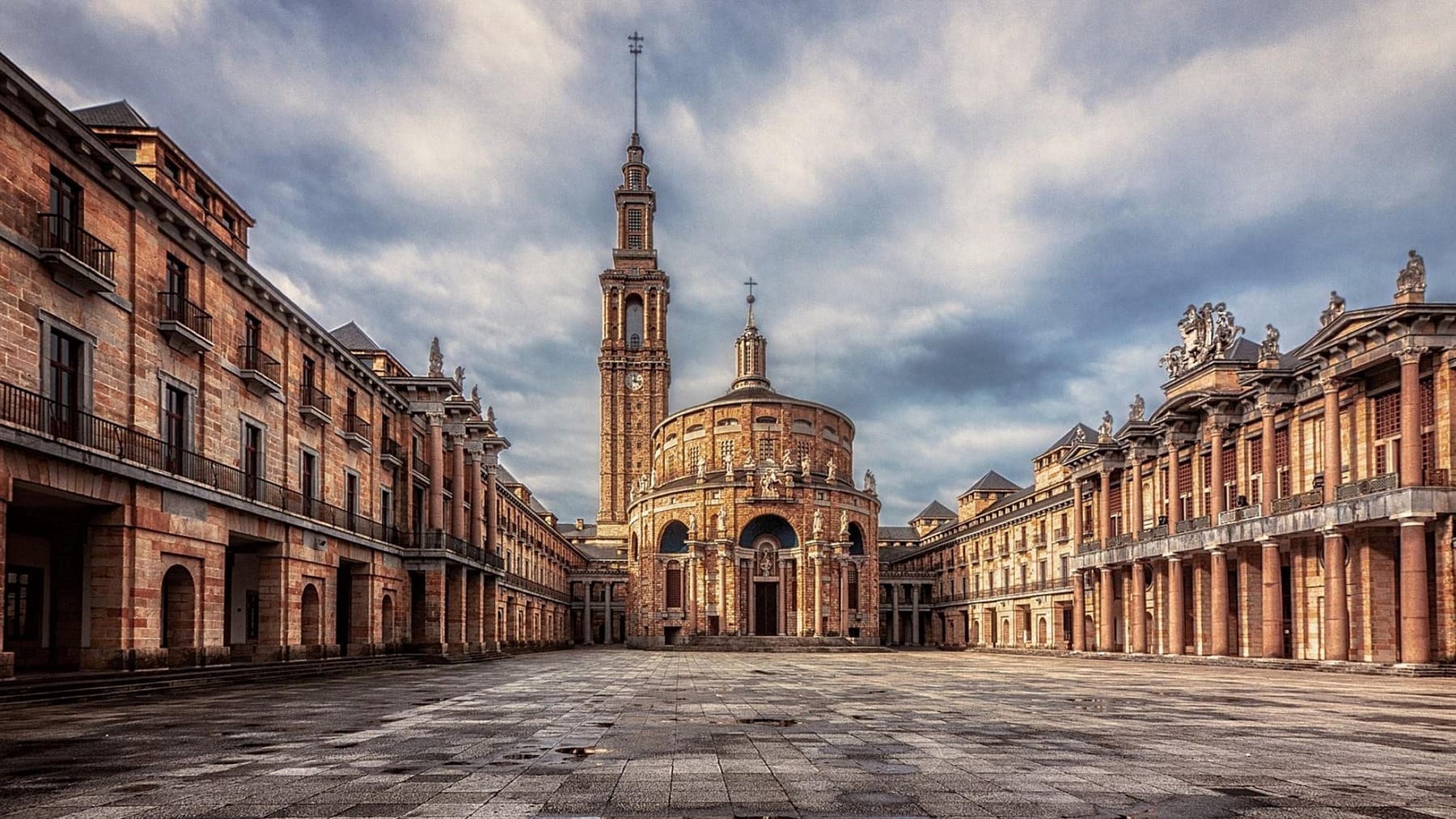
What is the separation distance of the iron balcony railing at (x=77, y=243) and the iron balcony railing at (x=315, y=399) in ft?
37.6

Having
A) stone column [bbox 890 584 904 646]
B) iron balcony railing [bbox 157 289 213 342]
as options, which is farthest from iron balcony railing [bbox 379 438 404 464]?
stone column [bbox 890 584 904 646]

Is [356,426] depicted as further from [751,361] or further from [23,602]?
[751,361]

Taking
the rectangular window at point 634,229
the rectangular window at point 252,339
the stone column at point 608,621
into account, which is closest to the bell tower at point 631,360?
the rectangular window at point 634,229

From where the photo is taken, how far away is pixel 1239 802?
29.1 ft

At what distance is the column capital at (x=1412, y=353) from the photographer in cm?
3234

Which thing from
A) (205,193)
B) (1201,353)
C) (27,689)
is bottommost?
(27,689)

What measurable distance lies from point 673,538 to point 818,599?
13.3 meters

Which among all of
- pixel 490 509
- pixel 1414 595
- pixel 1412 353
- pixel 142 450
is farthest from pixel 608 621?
pixel 142 450

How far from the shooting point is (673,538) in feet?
286

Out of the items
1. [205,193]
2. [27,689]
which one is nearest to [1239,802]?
[27,689]

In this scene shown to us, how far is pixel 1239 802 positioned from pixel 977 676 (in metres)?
23.0

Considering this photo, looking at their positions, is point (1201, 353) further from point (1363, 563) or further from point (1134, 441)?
point (1363, 563)

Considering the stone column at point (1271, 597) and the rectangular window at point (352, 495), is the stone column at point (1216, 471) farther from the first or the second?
the rectangular window at point (352, 495)

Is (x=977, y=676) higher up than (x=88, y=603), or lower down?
lower down
